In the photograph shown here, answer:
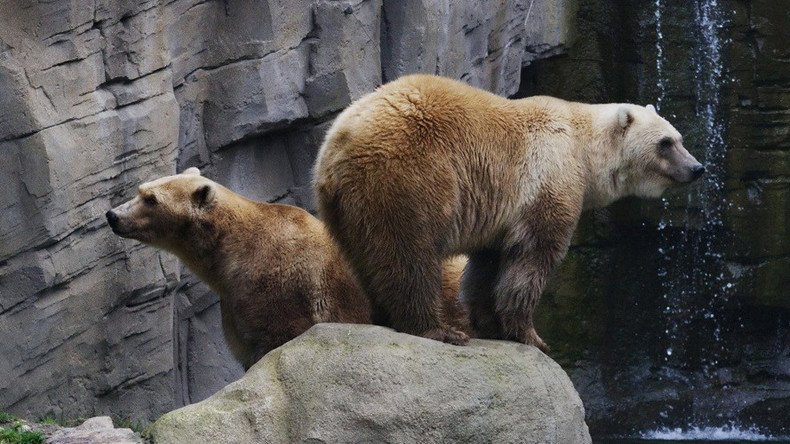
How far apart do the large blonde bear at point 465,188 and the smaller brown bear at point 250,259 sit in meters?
1.15

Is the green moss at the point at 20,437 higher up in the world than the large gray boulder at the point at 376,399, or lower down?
lower down

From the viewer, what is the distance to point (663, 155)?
355 inches

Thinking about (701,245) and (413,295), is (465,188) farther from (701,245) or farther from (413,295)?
(701,245)

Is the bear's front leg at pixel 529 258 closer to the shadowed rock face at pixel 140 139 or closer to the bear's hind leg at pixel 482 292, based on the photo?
the bear's hind leg at pixel 482 292

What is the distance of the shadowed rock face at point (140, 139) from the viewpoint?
9.39 m

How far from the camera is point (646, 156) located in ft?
29.3

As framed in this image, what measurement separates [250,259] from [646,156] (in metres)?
3.10

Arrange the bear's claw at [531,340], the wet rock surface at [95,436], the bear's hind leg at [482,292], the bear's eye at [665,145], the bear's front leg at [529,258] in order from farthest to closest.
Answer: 1. the bear's eye at [665,145]
2. the bear's hind leg at [482,292]
3. the bear's claw at [531,340]
4. the bear's front leg at [529,258]
5. the wet rock surface at [95,436]

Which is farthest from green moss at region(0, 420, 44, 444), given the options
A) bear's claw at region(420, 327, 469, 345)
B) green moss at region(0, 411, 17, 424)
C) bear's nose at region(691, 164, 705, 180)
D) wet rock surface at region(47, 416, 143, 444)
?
bear's nose at region(691, 164, 705, 180)

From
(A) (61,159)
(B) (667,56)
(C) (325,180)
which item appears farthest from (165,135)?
(B) (667,56)

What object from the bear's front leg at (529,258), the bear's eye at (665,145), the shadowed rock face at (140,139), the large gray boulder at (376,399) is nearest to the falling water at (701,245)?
the shadowed rock face at (140,139)

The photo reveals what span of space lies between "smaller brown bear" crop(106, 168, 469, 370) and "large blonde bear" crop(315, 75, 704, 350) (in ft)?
3.76

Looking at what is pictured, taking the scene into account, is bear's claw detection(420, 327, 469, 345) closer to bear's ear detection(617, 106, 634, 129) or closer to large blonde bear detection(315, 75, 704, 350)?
large blonde bear detection(315, 75, 704, 350)

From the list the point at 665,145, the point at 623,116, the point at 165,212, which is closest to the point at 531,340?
the point at 623,116
